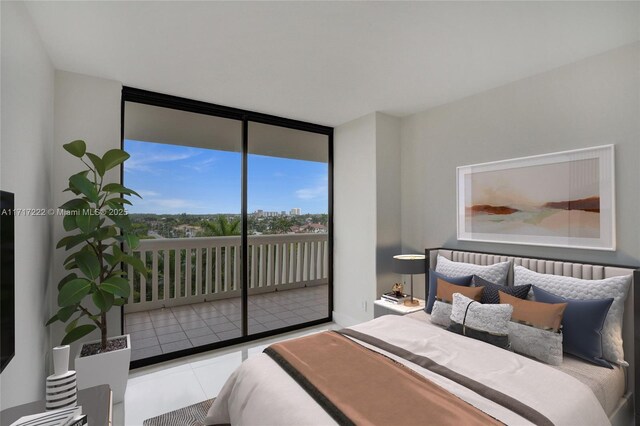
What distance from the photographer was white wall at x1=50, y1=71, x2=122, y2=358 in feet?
8.42

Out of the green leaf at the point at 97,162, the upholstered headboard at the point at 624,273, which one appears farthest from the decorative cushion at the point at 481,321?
the green leaf at the point at 97,162

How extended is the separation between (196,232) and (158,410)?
2683 millimetres

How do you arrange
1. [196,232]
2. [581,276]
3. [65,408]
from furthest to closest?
[196,232] → [581,276] → [65,408]

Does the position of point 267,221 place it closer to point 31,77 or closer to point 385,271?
point 385,271

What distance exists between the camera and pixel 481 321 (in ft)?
7.08

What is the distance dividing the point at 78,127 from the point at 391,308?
3287 mm

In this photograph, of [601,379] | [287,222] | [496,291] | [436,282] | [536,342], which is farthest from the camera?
[287,222]

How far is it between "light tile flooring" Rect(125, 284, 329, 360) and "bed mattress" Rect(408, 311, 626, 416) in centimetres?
290

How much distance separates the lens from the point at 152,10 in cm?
185

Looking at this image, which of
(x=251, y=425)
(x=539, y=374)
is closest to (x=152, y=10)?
(x=251, y=425)

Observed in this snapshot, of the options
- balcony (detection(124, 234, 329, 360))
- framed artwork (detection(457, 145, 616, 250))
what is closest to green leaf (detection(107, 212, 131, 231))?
balcony (detection(124, 234, 329, 360))

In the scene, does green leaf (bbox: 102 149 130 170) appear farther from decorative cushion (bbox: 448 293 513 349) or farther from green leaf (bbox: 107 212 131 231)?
decorative cushion (bbox: 448 293 513 349)

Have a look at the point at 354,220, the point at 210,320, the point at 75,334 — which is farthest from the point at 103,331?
the point at 354,220

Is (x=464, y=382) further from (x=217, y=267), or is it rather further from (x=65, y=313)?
(x=217, y=267)
